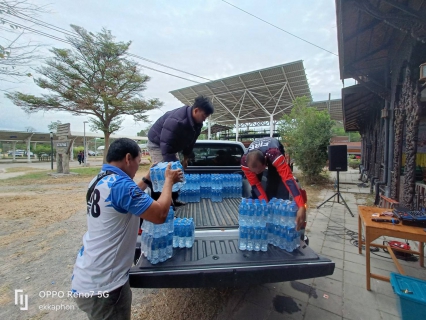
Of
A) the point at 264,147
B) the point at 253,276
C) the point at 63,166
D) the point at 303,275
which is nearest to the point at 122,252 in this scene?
the point at 253,276

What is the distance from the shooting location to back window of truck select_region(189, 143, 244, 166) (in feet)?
13.8

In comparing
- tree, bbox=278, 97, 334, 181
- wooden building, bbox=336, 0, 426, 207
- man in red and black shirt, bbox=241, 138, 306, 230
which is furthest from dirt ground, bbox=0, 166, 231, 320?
tree, bbox=278, 97, 334, 181

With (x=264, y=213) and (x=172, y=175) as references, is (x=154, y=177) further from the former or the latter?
(x=264, y=213)

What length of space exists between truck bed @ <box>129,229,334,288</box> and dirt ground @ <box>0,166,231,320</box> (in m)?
0.81

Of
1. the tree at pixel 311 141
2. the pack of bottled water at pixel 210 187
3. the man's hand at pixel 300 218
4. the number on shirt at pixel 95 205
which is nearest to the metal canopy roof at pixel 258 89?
the tree at pixel 311 141

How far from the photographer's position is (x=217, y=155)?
14.1 feet

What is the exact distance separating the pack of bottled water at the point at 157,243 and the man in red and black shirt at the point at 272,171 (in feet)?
3.79

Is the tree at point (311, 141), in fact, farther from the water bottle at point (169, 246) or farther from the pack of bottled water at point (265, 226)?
the water bottle at point (169, 246)

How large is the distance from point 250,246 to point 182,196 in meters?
1.80

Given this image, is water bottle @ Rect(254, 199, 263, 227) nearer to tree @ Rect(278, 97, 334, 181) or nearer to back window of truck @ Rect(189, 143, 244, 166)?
back window of truck @ Rect(189, 143, 244, 166)

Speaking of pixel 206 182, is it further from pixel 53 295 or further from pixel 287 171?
pixel 53 295

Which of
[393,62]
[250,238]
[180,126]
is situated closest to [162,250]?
[250,238]

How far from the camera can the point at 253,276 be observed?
1.46 m

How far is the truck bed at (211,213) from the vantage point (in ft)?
7.56
